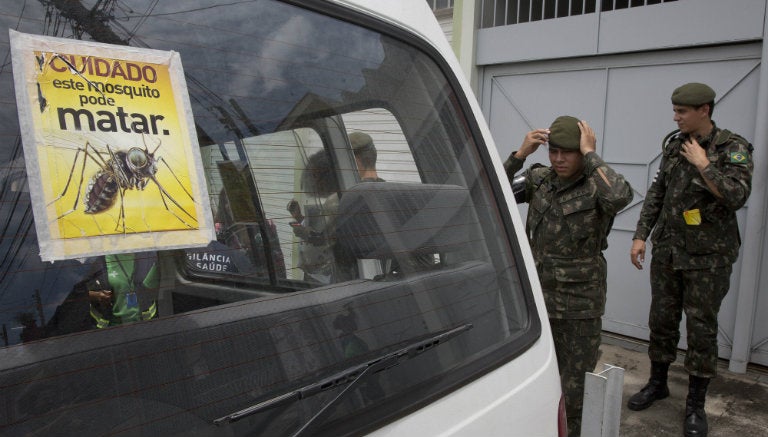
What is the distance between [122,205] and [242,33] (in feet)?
1.20

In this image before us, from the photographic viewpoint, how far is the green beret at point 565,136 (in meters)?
3.11

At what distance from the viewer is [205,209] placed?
0.89 m

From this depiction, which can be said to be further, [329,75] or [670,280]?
[670,280]

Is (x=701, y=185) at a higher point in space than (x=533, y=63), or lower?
lower

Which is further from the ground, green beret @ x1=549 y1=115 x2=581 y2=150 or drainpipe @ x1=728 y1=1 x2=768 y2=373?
green beret @ x1=549 y1=115 x2=581 y2=150

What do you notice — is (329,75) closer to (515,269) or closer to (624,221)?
(515,269)

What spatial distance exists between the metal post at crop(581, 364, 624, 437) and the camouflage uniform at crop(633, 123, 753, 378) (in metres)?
2.31

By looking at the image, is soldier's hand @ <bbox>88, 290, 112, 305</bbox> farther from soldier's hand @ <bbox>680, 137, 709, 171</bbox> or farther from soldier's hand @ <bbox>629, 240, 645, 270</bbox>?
soldier's hand @ <bbox>629, 240, 645, 270</bbox>

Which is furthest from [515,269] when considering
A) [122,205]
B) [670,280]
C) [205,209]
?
[670,280]

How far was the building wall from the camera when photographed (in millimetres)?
4195

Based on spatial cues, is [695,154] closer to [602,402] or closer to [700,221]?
[700,221]

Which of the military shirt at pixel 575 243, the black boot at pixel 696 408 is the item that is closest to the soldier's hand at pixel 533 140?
the military shirt at pixel 575 243

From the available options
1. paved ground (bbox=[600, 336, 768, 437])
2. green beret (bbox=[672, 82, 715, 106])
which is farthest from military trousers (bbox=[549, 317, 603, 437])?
green beret (bbox=[672, 82, 715, 106])

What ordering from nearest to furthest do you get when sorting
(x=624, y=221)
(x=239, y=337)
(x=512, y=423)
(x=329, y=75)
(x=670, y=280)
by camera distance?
(x=239, y=337)
(x=329, y=75)
(x=512, y=423)
(x=670, y=280)
(x=624, y=221)
